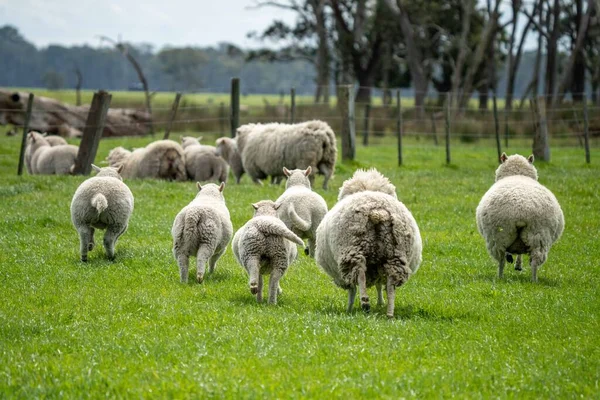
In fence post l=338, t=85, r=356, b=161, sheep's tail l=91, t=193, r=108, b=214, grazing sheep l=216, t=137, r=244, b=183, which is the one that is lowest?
sheep's tail l=91, t=193, r=108, b=214

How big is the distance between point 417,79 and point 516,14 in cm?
610

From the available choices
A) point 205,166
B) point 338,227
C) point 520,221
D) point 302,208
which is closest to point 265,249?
point 338,227

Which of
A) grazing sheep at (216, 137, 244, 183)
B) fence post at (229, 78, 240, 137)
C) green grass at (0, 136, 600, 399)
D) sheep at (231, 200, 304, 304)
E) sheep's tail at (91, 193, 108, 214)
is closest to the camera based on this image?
green grass at (0, 136, 600, 399)

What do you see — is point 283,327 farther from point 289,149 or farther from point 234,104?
point 234,104

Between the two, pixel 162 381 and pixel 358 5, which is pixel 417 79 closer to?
pixel 358 5

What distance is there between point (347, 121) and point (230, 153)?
364 centimetres

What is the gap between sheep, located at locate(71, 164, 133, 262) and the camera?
10.8 m

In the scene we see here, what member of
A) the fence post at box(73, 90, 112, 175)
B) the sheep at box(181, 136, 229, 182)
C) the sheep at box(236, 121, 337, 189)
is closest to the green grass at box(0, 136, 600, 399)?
the sheep at box(236, 121, 337, 189)

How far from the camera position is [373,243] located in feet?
27.0

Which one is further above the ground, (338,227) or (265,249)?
(338,227)

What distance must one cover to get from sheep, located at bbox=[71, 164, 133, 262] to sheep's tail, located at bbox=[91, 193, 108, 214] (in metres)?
0.03

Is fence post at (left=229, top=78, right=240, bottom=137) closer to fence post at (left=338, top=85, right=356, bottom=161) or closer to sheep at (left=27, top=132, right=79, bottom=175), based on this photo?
fence post at (left=338, top=85, right=356, bottom=161)

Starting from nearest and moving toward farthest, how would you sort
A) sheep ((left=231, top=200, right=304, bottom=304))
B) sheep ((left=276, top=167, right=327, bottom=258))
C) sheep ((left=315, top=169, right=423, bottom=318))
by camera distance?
sheep ((left=315, top=169, right=423, bottom=318)), sheep ((left=231, top=200, right=304, bottom=304)), sheep ((left=276, top=167, right=327, bottom=258))

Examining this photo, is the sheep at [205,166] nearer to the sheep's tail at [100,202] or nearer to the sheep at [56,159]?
the sheep at [56,159]
